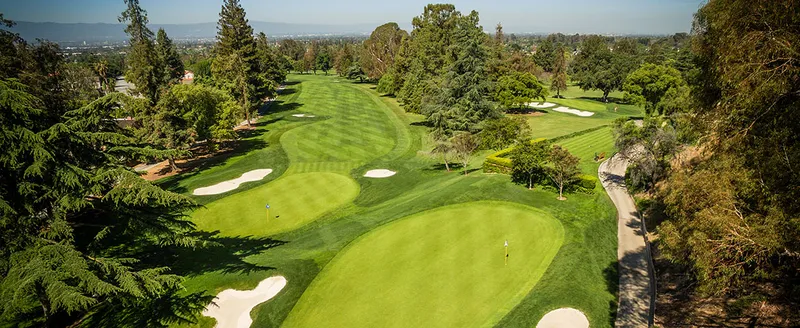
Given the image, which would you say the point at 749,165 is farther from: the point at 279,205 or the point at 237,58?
the point at 237,58

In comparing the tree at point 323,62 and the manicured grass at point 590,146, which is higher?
the tree at point 323,62

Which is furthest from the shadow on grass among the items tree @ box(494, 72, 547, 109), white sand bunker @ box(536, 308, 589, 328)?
tree @ box(494, 72, 547, 109)

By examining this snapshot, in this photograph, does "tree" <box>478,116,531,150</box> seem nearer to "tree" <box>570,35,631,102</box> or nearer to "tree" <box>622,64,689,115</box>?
"tree" <box>622,64,689,115</box>

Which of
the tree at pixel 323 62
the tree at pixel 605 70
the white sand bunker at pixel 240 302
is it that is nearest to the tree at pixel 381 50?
the tree at pixel 605 70

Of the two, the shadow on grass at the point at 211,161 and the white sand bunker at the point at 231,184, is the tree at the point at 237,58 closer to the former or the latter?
the shadow on grass at the point at 211,161

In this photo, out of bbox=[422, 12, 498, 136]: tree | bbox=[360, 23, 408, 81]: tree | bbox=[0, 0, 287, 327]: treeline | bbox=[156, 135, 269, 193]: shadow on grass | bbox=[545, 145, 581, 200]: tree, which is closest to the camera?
bbox=[0, 0, 287, 327]: treeline
